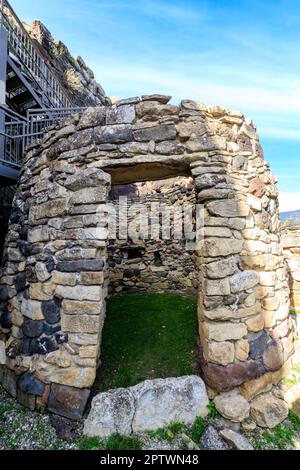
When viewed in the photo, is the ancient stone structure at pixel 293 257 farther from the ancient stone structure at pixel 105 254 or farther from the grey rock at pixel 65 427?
the grey rock at pixel 65 427

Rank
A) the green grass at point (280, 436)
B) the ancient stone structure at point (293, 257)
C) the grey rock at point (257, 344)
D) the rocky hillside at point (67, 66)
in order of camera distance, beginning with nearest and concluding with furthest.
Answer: the green grass at point (280, 436)
the grey rock at point (257, 344)
the ancient stone structure at point (293, 257)
the rocky hillside at point (67, 66)

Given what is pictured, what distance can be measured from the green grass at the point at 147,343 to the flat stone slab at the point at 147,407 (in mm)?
306

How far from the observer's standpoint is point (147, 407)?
258 centimetres

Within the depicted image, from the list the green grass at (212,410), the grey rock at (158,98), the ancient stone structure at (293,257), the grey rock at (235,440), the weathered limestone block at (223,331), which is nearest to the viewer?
→ the grey rock at (235,440)

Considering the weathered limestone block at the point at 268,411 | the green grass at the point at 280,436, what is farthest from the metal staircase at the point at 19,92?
the green grass at the point at 280,436

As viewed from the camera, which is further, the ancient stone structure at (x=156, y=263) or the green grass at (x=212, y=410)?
the ancient stone structure at (x=156, y=263)

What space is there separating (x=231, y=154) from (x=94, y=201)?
179 centimetres

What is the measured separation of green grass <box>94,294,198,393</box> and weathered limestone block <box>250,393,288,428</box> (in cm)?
75

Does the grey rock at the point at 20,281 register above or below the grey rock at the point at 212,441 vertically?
above

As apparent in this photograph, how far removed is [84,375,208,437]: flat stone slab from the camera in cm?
246

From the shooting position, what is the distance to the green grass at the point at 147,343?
3.14m

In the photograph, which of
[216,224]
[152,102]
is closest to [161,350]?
[216,224]

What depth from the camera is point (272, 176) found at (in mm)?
3600

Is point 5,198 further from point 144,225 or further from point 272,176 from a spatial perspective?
point 272,176
